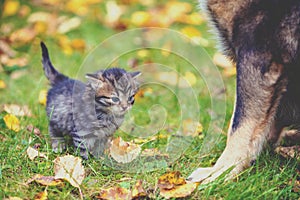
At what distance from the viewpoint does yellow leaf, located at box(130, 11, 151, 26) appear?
6777 millimetres

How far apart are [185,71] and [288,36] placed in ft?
8.15

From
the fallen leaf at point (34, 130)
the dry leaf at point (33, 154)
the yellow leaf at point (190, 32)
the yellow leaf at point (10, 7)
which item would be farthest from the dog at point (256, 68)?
the yellow leaf at point (10, 7)

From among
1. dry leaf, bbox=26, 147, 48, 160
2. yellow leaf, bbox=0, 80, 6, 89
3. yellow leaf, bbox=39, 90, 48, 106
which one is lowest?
dry leaf, bbox=26, 147, 48, 160

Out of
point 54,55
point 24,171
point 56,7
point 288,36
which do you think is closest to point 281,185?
point 288,36

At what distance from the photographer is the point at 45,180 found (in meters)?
3.05

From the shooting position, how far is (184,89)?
5.07 metres

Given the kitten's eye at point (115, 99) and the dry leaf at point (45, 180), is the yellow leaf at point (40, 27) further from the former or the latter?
the dry leaf at point (45, 180)

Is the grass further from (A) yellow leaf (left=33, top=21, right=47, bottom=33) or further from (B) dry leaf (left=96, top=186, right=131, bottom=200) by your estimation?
(A) yellow leaf (left=33, top=21, right=47, bottom=33)

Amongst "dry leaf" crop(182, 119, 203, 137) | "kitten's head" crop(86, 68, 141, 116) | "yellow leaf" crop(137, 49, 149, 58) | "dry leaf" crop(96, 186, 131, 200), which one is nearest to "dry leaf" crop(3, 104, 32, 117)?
"kitten's head" crop(86, 68, 141, 116)

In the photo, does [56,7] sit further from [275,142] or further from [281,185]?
[281,185]

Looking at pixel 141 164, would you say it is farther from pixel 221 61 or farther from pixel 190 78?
pixel 221 61

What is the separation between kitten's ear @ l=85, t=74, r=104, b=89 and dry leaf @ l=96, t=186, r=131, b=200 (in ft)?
2.34

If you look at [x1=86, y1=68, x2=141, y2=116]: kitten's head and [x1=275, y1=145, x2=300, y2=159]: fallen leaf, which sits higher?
[x1=86, y1=68, x2=141, y2=116]: kitten's head

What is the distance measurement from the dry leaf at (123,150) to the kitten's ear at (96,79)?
409 millimetres
